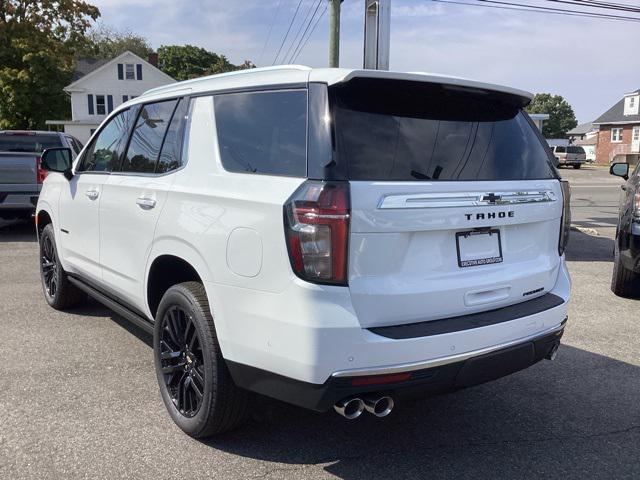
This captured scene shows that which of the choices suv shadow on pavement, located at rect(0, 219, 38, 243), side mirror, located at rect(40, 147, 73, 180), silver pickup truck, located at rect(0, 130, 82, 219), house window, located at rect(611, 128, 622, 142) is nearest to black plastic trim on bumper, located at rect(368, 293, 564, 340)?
side mirror, located at rect(40, 147, 73, 180)

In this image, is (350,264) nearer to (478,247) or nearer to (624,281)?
(478,247)

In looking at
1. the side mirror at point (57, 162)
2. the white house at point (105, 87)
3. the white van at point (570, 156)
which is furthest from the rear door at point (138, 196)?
the white house at point (105, 87)

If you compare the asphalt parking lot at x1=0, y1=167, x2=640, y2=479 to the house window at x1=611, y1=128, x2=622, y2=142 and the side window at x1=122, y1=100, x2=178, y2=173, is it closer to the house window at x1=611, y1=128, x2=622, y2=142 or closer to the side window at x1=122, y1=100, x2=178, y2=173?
the side window at x1=122, y1=100, x2=178, y2=173

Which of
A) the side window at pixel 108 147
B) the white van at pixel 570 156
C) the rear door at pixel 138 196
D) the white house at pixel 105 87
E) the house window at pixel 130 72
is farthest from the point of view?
the house window at pixel 130 72

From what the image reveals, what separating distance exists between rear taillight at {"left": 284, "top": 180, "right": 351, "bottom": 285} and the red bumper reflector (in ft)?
1.39

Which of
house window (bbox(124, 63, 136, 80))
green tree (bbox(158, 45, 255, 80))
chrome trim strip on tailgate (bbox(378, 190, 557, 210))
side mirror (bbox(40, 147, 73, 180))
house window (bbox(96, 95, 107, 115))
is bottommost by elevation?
chrome trim strip on tailgate (bbox(378, 190, 557, 210))

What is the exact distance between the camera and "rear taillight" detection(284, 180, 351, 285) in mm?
2553

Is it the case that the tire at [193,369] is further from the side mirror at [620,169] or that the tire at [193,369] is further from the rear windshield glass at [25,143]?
the rear windshield glass at [25,143]

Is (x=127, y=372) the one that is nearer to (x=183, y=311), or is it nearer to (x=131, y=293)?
(x=131, y=293)

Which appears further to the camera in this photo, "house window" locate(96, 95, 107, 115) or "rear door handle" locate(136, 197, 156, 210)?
"house window" locate(96, 95, 107, 115)

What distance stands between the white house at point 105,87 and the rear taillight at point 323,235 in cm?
4902

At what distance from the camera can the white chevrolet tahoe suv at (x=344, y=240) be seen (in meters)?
2.59

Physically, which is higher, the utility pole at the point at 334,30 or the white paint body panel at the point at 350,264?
the utility pole at the point at 334,30

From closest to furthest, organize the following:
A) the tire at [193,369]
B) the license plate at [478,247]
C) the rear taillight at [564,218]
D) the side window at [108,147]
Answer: the license plate at [478,247], the tire at [193,369], the rear taillight at [564,218], the side window at [108,147]
